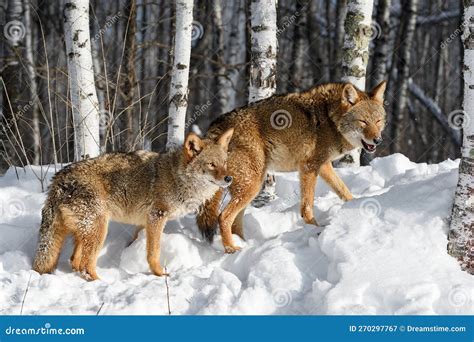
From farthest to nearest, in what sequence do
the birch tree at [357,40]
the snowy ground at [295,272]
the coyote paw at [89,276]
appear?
the birch tree at [357,40] < the coyote paw at [89,276] < the snowy ground at [295,272]

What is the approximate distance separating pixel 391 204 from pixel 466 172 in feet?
2.66

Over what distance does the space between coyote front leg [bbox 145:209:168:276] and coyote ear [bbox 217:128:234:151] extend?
104 centimetres

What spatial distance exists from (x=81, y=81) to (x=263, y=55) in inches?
107

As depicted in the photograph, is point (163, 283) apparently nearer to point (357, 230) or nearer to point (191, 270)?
point (191, 270)

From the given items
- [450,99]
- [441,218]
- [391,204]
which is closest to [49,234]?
[391,204]

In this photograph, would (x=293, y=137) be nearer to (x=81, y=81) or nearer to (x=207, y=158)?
(x=207, y=158)

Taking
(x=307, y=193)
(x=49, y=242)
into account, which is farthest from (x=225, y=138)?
(x=49, y=242)

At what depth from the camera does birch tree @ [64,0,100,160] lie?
25.7ft

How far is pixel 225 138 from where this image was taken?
618cm

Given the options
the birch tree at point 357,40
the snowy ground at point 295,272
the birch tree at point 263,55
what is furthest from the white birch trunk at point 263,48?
the snowy ground at point 295,272

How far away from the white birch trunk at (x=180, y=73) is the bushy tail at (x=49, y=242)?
320 cm

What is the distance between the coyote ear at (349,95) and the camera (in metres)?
6.59

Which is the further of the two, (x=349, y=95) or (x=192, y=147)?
(x=349, y=95)

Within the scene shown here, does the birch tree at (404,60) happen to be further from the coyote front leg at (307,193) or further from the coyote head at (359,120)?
the coyote front leg at (307,193)
